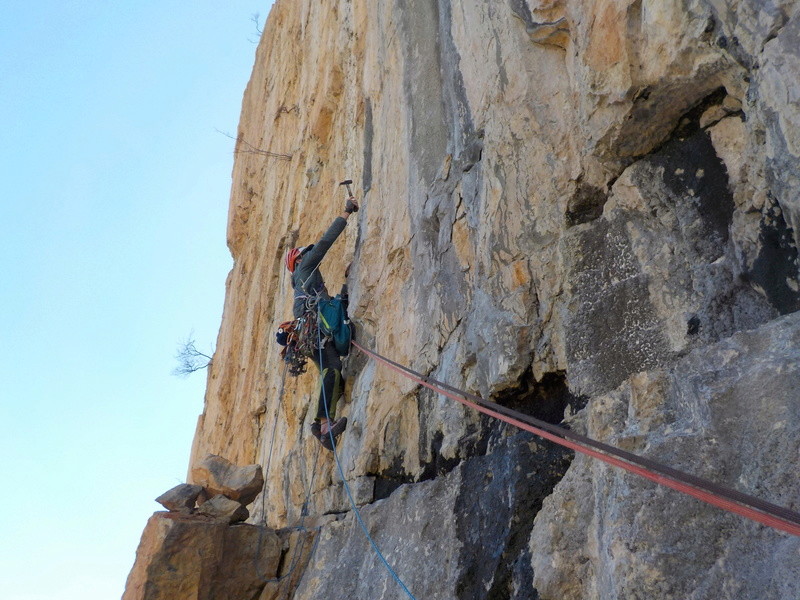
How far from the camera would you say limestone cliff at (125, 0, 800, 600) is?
2635mm

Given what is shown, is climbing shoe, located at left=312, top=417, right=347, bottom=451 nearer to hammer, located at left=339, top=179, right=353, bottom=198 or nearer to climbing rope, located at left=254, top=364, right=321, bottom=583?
climbing rope, located at left=254, top=364, right=321, bottom=583

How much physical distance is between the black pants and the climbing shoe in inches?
7.0

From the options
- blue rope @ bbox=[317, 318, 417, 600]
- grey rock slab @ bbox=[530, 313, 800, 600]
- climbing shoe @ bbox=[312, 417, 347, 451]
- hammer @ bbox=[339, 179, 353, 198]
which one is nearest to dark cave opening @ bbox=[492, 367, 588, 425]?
grey rock slab @ bbox=[530, 313, 800, 600]

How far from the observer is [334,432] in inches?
254

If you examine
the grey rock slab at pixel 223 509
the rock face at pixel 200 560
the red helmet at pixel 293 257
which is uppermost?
the red helmet at pixel 293 257

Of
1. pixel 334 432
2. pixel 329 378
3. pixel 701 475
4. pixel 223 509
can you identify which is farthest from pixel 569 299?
pixel 223 509

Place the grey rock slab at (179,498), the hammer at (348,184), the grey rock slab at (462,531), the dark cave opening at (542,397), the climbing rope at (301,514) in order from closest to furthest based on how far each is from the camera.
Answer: the grey rock slab at (462,531), the dark cave opening at (542,397), the climbing rope at (301,514), the grey rock slab at (179,498), the hammer at (348,184)

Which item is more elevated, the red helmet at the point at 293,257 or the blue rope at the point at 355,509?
the red helmet at the point at 293,257

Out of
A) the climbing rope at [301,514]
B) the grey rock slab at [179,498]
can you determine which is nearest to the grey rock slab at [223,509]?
the grey rock slab at [179,498]

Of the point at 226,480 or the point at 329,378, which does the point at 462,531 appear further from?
the point at 226,480

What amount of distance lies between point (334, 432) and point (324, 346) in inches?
33.3

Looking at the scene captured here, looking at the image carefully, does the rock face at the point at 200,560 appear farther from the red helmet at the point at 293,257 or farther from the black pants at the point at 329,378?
the red helmet at the point at 293,257

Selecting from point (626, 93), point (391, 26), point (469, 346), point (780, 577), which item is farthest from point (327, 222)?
point (780, 577)

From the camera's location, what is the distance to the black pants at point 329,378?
6758mm
